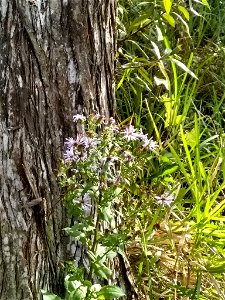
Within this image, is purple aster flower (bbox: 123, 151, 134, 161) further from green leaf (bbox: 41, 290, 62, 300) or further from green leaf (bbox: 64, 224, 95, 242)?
green leaf (bbox: 41, 290, 62, 300)

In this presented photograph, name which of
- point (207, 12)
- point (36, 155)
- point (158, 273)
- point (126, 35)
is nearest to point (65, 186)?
point (36, 155)

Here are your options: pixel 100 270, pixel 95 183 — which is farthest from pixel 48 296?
pixel 95 183

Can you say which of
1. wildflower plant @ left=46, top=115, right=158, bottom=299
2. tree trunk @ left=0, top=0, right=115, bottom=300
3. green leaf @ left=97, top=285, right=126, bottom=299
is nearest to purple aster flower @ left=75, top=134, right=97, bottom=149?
wildflower plant @ left=46, top=115, right=158, bottom=299

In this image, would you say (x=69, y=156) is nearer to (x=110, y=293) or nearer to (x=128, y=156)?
(x=128, y=156)

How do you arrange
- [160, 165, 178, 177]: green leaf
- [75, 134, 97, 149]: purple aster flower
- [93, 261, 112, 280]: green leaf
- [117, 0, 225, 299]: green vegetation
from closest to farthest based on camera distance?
[75, 134, 97, 149]: purple aster flower, [93, 261, 112, 280]: green leaf, [117, 0, 225, 299]: green vegetation, [160, 165, 178, 177]: green leaf

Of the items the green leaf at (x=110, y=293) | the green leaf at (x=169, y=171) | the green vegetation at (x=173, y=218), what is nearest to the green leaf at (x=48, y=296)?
the green leaf at (x=110, y=293)

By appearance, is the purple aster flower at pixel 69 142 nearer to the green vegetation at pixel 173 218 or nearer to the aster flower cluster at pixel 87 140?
the aster flower cluster at pixel 87 140
